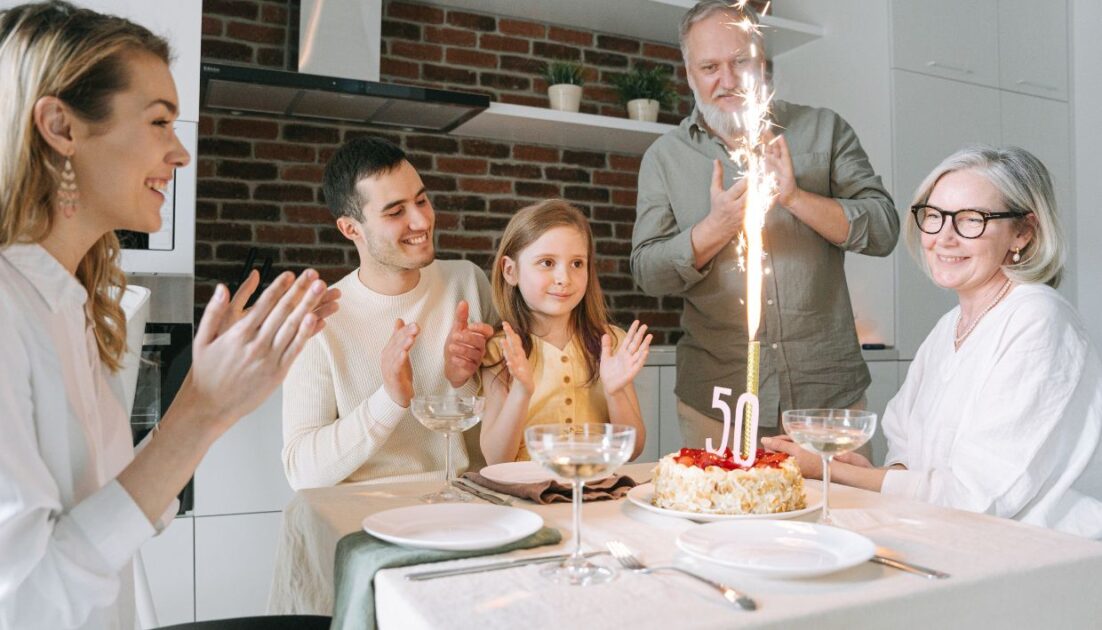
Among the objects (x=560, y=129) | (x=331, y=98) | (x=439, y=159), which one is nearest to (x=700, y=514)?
(x=331, y=98)

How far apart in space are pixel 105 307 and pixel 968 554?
1181 millimetres

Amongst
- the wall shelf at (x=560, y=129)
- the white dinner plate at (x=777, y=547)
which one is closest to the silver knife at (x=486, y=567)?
the white dinner plate at (x=777, y=547)

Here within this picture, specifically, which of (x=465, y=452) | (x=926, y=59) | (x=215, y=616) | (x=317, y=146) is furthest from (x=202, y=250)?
(x=926, y=59)

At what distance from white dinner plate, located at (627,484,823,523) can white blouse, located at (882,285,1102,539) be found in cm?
25

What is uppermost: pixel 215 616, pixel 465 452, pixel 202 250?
pixel 202 250

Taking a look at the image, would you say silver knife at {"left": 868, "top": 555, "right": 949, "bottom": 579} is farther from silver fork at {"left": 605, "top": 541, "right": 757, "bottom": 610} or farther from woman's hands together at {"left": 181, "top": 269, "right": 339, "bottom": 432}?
woman's hands together at {"left": 181, "top": 269, "right": 339, "bottom": 432}

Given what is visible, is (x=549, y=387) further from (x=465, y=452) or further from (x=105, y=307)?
(x=105, y=307)

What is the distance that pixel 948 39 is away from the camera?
3609mm

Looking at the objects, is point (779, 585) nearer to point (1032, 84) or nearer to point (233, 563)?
point (233, 563)

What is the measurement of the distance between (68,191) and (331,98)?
75.6 inches

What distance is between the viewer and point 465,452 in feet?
6.15

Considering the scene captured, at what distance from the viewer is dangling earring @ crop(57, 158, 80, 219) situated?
1001mm

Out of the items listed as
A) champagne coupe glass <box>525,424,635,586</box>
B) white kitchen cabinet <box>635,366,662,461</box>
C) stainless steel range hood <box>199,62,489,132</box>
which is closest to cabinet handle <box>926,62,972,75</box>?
white kitchen cabinet <box>635,366,662,461</box>

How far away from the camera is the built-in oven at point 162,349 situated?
2.52 meters
